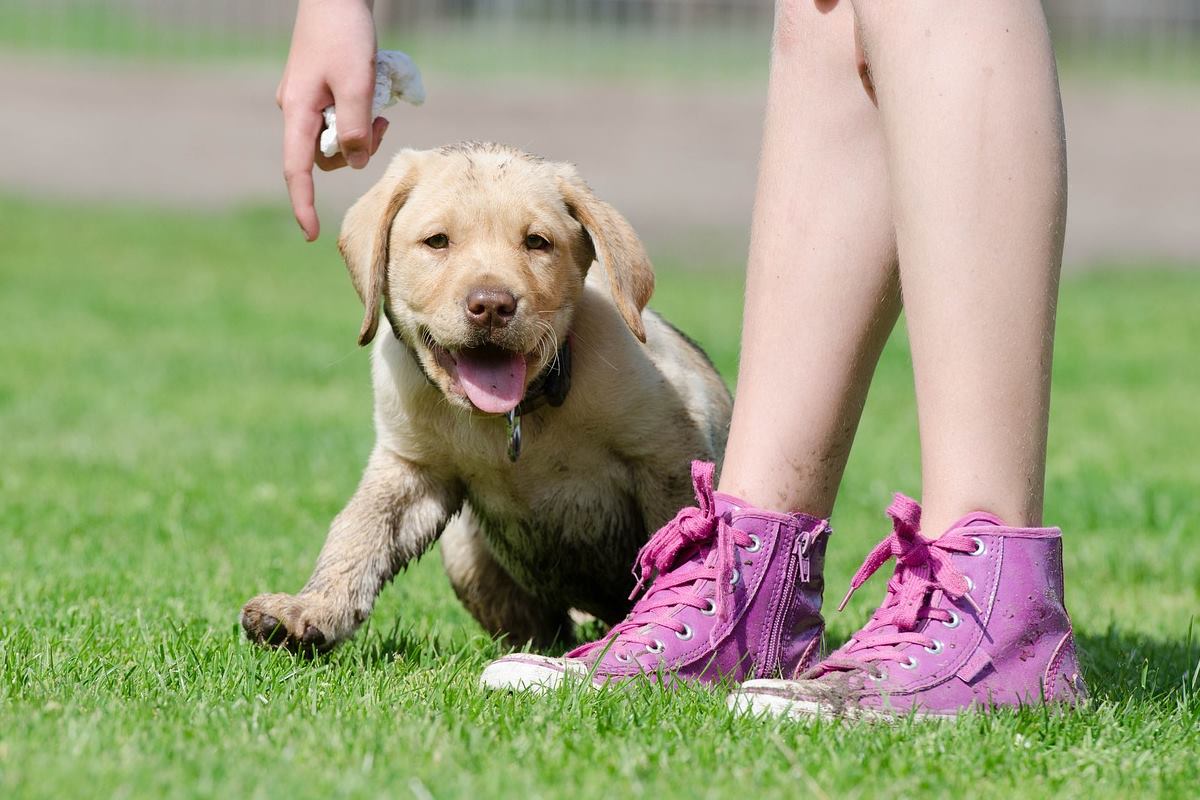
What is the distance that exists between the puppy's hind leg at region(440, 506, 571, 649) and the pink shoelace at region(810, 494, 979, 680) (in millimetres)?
1194

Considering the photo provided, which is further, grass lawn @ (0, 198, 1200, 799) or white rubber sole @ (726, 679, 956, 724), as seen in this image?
white rubber sole @ (726, 679, 956, 724)

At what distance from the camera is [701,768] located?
2271 millimetres

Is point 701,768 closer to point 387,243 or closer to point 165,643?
point 165,643

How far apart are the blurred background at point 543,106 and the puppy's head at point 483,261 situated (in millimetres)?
11443

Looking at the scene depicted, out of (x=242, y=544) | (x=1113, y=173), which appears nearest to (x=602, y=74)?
(x=1113, y=173)

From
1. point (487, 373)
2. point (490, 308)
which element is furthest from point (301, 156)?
point (487, 373)

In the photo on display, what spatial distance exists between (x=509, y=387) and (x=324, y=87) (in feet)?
2.32

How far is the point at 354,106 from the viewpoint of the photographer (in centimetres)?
284

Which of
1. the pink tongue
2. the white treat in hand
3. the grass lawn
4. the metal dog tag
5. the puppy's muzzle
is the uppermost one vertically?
the white treat in hand

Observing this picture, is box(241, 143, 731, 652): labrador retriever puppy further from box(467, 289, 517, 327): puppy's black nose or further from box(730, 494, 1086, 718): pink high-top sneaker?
box(730, 494, 1086, 718): pink high-top sneaker

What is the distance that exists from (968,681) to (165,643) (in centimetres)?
149

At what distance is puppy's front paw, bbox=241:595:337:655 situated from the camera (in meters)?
3.12

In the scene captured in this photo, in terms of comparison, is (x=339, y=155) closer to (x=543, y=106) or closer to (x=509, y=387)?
(x=509, y=387)

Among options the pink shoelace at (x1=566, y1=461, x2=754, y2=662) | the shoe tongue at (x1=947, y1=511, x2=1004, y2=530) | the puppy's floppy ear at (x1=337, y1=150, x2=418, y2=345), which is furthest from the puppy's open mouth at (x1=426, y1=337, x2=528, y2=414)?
the shoe tongue at (x1=947, y1=511, x2=1004, y2=530)
